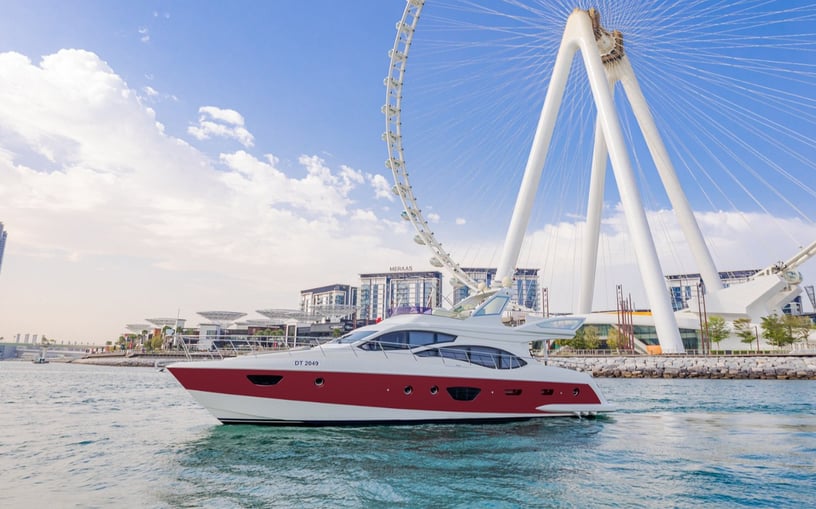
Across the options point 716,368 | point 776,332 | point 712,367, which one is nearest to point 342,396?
point 712,367

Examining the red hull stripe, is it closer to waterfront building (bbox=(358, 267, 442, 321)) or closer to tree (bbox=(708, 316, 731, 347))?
tree (bbox=(708, 316, 731, 347))

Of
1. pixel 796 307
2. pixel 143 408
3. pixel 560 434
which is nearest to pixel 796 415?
pixel 560 434

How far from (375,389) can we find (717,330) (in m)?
62.6

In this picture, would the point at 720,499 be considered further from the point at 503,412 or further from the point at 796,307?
the point at 796,307

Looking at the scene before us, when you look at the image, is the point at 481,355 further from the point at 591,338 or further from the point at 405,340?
the point at 591,338

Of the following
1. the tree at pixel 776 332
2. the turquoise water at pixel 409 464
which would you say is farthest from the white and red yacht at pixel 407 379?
the tree at pixel 776 332

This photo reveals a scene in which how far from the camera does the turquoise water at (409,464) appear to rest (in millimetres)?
7793

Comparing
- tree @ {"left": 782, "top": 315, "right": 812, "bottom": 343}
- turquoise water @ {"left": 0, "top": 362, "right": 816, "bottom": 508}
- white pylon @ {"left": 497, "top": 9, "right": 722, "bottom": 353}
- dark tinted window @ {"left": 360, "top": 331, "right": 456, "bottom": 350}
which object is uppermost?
white pylon @ {"left": 497, "top": 9, "right": 722, "bottom": 353}

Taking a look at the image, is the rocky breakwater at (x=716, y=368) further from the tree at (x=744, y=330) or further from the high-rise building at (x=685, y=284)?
the high-rise building at (x=685, y=284)

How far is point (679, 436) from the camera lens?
13227mm

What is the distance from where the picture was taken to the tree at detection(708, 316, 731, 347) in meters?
61.8

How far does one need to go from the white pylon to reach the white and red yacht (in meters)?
26.0

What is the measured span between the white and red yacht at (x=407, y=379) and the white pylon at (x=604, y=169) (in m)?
26.0

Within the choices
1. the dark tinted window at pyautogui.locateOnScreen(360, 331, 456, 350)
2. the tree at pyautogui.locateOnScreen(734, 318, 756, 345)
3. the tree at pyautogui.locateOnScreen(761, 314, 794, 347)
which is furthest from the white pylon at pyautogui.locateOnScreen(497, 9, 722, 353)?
the dark tinted window at pyautogui.locateOnScreen(360, 331, 456, 350)
